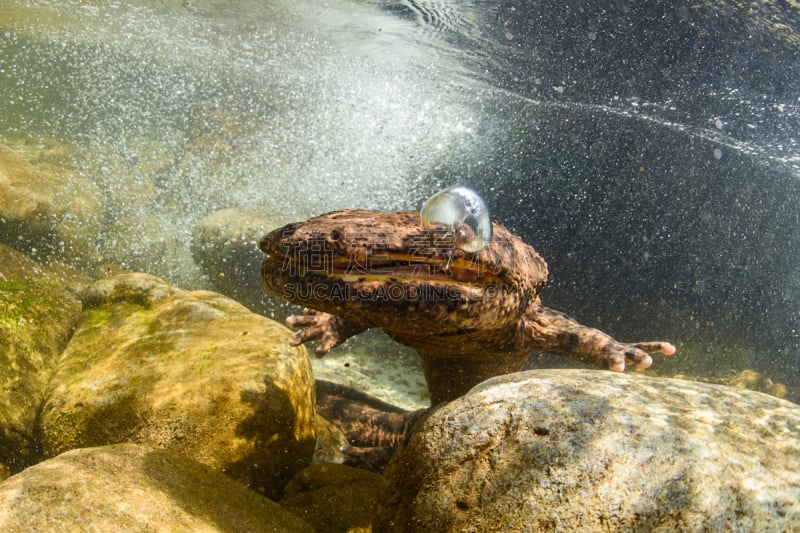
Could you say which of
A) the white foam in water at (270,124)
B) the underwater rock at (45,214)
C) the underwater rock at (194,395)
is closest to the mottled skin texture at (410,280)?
the underwater rock at (194,395)

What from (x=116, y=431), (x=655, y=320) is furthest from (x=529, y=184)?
(x=116, y=431)

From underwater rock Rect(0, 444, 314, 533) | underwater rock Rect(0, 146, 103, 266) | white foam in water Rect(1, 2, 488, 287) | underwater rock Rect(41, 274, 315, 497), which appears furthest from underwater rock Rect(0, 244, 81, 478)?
white foam in water Rect(1, 2, 488, 287)

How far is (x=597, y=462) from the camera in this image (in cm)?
169

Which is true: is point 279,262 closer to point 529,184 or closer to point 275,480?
point 275,480

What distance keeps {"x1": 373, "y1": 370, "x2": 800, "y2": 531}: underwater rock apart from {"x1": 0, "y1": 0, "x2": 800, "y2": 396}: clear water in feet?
21.7

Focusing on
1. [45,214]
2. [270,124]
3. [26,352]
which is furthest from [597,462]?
[270,124]

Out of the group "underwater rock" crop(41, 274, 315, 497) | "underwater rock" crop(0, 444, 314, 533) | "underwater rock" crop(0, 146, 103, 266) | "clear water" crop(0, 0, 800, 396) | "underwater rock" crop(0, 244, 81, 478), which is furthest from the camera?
"clear water" crop(0, 0, 800, 396)

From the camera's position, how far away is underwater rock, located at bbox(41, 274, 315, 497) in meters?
2.84

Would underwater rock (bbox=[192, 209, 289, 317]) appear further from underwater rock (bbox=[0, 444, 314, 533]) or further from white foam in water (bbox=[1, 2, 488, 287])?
underwater rock (bbox=[0, 444, 314, 533])

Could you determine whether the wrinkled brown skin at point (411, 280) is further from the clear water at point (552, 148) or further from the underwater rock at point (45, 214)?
the underwater rock at point (45, 214)

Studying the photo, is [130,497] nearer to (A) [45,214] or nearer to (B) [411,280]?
(B) [411,280]

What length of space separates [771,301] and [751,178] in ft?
11.3

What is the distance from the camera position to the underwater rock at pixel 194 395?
2.84 metres

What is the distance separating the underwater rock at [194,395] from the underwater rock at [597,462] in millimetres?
1140
